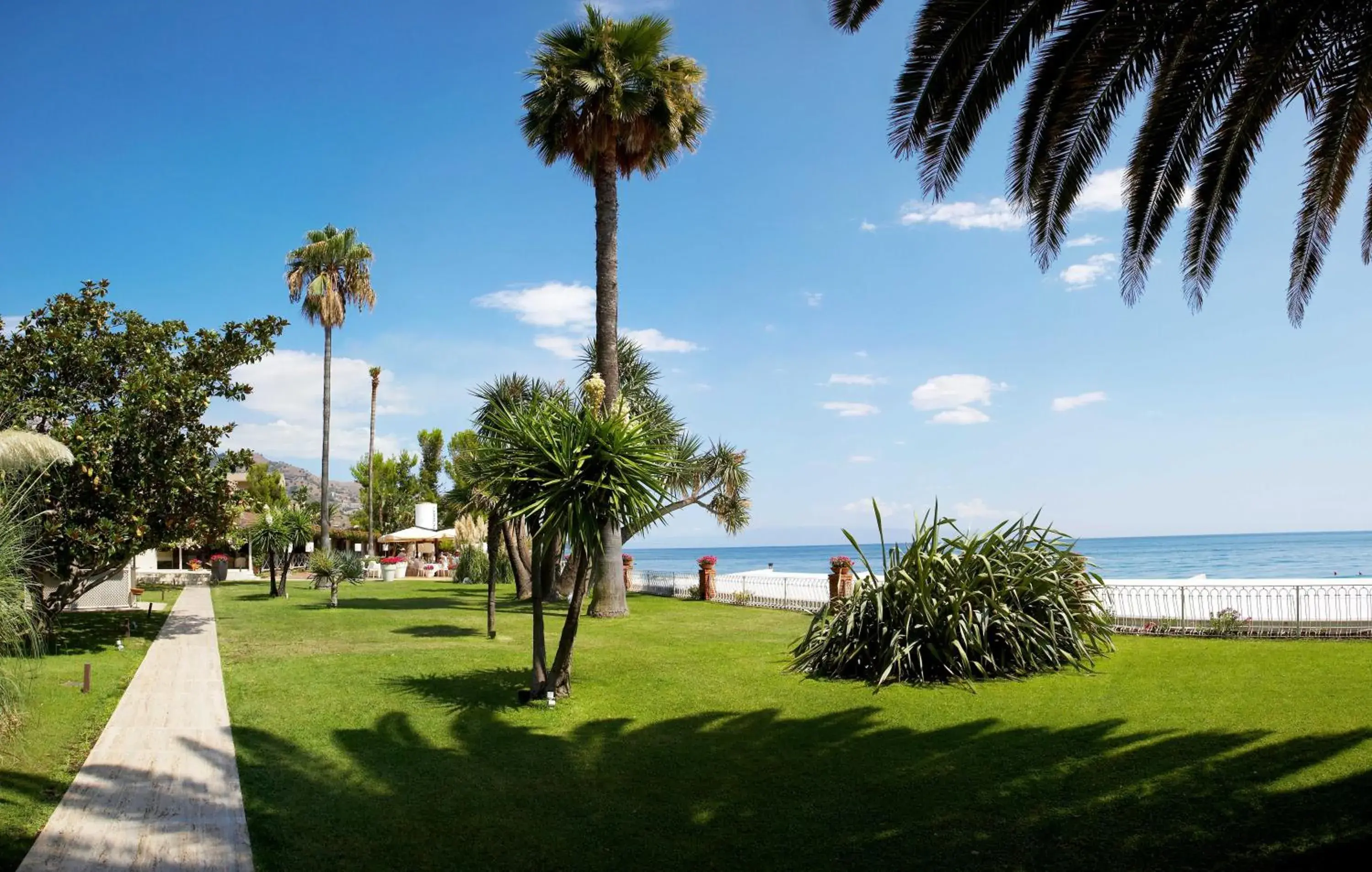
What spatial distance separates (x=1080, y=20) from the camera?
553cm

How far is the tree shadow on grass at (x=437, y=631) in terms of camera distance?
1688 centimetres

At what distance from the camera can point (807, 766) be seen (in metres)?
7.71

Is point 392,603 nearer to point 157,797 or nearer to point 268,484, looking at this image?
point 157,797

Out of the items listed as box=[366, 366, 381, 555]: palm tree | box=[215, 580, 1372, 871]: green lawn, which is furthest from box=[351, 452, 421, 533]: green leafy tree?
box=[215, 580, 1372, 871]: green lawn

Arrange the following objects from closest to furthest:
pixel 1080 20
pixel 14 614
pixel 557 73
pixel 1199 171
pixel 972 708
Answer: pixel 1080 20
pixel 1199 171
pixel 14 614
pixel 972 708
pixel 557 73

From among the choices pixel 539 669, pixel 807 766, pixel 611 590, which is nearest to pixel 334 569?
pixel 611 590

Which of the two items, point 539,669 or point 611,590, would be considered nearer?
point 539,669

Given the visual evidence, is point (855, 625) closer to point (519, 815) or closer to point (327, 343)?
point (519, 815)

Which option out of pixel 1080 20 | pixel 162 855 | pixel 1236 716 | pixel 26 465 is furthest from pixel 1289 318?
pixel 26 465

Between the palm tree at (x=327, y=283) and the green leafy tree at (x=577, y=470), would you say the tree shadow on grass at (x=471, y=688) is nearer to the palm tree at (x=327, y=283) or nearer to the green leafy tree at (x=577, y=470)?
the green leafy tree at (x=577, y=470)

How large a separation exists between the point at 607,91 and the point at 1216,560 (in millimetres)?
77268

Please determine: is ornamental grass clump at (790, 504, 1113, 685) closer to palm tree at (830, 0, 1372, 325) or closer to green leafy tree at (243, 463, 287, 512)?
palm tree at (830, 0, 1372, 325)

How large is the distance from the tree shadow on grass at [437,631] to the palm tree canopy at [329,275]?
24.5 meters

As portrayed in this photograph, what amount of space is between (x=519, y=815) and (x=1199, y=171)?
6962 mm
